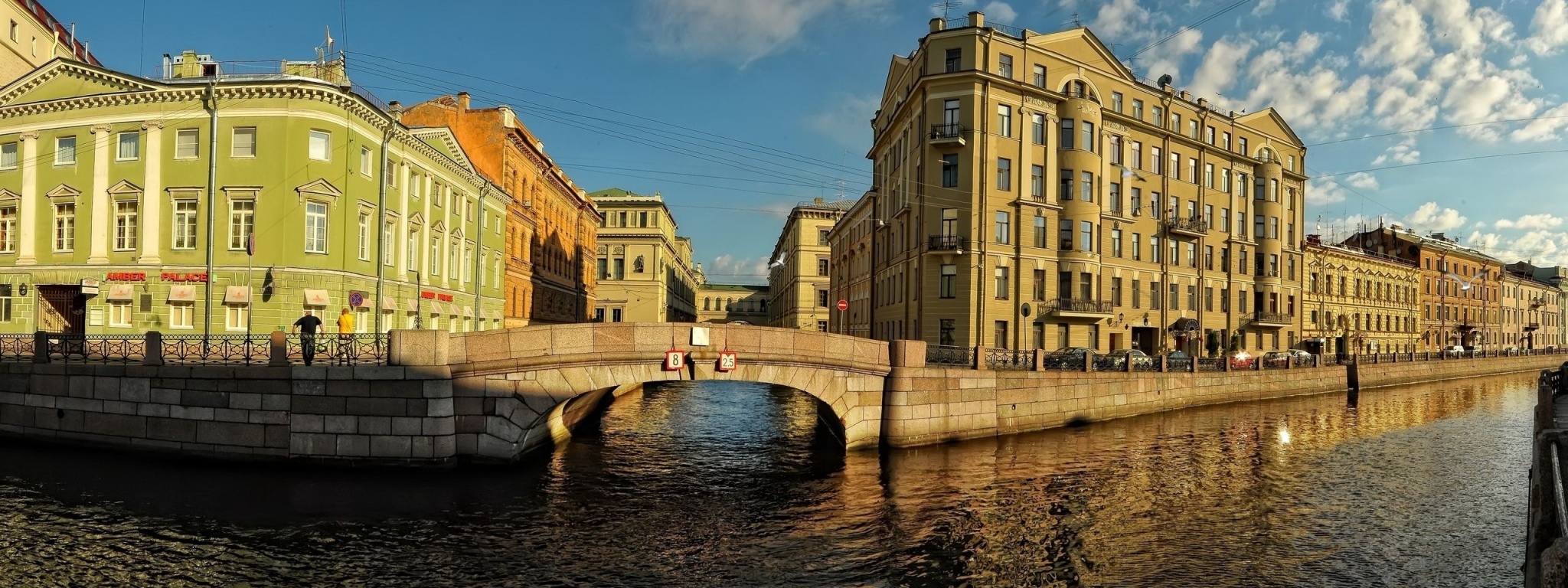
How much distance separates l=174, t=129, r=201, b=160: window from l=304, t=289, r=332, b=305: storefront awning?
6.89 m

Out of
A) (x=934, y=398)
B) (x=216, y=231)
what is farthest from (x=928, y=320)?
(x=216, y=231)

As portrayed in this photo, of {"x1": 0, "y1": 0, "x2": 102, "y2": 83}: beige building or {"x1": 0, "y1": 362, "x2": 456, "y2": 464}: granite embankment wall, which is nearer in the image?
{"x1": 0, "y1": 362, "x2": 456, "y2": 464}: granite embankment wall

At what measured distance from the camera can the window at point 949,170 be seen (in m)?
44.2

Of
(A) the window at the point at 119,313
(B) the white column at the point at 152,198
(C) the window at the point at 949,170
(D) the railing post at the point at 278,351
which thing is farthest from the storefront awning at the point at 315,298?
(C) the window at the point at 949,170

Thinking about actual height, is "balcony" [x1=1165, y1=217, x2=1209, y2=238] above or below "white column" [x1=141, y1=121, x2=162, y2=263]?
above

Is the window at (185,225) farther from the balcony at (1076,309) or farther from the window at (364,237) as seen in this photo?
the balcony at (1076,309)

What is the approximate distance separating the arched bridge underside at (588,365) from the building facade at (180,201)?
11.9m

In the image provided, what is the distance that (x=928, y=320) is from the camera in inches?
1773

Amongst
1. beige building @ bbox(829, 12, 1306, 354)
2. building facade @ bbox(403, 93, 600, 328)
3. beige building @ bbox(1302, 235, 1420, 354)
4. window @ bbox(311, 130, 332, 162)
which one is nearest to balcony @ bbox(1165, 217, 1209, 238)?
beige building @ bbox(829, 12, 1306, 354)

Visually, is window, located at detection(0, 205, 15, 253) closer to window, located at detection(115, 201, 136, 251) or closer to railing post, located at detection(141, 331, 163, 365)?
window, located at detection(115, 201, 136, 251)

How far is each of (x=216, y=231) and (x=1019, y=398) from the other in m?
30.3

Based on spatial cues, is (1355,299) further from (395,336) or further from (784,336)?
(395,336)

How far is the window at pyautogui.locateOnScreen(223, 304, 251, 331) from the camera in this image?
99.1ft

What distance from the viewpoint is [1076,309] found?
45.1m
